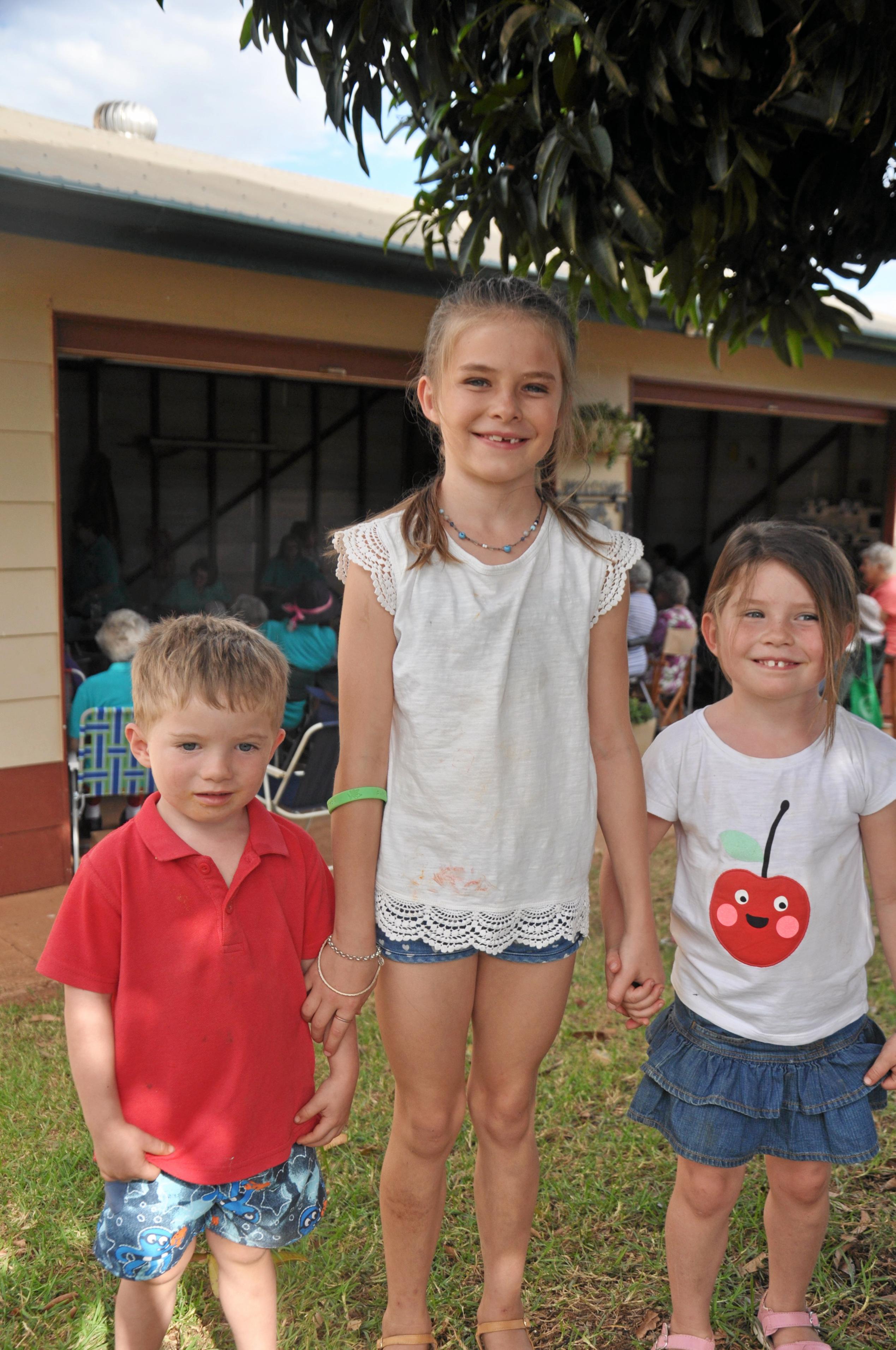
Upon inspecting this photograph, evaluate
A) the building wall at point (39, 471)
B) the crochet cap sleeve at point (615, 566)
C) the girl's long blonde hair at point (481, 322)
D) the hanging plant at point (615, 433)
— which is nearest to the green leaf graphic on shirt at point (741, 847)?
the crochet cap sleeve at point (615, 566)

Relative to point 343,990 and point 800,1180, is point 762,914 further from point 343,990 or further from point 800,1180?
point 343,990

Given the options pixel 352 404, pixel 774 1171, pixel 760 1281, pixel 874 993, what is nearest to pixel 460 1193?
pixel 760 1281

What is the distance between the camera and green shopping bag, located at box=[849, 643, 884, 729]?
7.06 meters

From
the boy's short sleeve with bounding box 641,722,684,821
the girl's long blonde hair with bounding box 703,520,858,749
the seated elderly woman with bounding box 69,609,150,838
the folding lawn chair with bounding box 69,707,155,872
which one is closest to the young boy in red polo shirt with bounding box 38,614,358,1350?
the boy's short sleeve with bounding box 641,722,684,821

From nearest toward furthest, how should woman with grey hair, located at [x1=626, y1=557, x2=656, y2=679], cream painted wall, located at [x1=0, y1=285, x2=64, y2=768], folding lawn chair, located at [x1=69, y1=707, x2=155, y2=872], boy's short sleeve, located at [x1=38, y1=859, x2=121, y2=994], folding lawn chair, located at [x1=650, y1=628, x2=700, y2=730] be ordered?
boy's short sleeve, located at [x1=38, y1=859, x2=121, y2=994], cream painted wall, located at [x1=0, y1=285, x2=64, y2=768], folding lawn chair, located at [x1=69, y1=707, x2=155, y2=872], woman with grey hair, located at [x1=626, y1=557, x2=656, y2=679], folding lawn chair, located at [x1=650, y1=628, x2=700, y2=730]

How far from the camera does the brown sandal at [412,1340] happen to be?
186 cm

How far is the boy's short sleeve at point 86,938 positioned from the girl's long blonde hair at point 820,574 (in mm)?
1105

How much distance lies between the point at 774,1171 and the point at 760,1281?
545 millimetres

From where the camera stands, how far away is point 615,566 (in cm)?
184

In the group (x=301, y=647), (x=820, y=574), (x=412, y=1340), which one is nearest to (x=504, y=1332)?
(x=412, y=1340)

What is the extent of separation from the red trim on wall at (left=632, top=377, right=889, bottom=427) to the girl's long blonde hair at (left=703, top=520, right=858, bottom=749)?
19.3ft

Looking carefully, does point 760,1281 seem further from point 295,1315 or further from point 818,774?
point 818,774

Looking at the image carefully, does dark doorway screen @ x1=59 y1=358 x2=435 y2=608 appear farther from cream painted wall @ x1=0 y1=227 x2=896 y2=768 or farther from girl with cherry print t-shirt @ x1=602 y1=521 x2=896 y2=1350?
girl with cherry print t-shirt @ x1=602 y1=521 x2=896 y2=1350

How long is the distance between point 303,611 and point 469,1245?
5.21 meters
